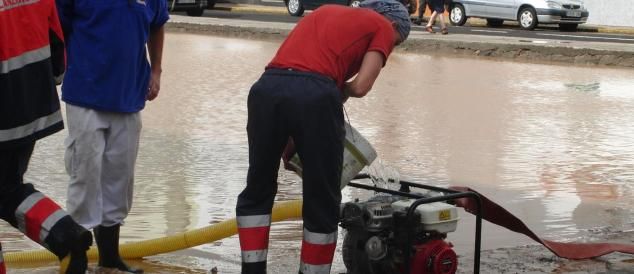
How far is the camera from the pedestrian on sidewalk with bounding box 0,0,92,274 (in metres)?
4.41

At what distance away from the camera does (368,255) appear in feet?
17.3

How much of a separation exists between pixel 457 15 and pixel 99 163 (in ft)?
83.9

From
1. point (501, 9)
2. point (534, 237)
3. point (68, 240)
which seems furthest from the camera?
point (501, 9)

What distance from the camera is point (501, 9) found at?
1148 inches

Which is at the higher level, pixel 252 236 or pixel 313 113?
pixel 313 113

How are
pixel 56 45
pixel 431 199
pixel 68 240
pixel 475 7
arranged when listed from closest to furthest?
pixel 68 240 → pixel 56 45 → pixel 431 199 → pixel 475 7

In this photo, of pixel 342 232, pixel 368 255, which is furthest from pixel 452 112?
pixel 368 255

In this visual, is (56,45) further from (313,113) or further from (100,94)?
(313,113)

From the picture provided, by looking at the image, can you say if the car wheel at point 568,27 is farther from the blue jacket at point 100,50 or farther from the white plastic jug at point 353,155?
the blue jacket at point 100,50

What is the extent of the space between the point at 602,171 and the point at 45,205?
5.95 meters

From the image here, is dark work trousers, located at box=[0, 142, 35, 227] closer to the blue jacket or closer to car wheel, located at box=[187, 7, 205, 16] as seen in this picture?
the blue jacket

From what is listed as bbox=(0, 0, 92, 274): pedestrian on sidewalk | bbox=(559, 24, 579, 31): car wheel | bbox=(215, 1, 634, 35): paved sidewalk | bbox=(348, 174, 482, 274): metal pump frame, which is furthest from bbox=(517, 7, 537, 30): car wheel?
bbox=(0, 0, 92, 274): pedestrian on sidewalk

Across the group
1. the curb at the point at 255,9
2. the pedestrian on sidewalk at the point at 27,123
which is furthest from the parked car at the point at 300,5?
the pedestrian on sidewalk at the point at 27,123

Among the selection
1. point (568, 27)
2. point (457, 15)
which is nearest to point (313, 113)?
point (457, 15)
